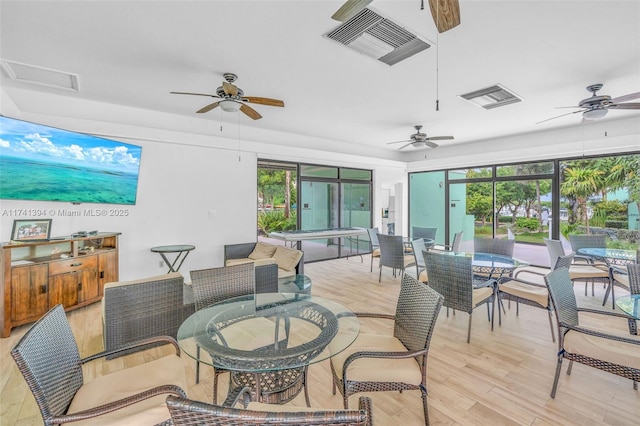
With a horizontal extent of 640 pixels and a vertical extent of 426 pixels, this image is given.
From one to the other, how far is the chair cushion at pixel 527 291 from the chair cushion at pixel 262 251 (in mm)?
3359

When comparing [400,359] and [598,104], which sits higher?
[598,104]

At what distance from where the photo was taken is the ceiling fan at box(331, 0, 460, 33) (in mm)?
1664

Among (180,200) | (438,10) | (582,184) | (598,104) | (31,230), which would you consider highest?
(598,104)

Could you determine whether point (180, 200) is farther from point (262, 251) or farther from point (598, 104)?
point (598, 104)

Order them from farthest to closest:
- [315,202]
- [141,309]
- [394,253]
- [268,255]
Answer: [315,202] < [268,255] < [394,253] < [141,309]

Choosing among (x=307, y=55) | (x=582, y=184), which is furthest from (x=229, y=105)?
(x=582, y=184)

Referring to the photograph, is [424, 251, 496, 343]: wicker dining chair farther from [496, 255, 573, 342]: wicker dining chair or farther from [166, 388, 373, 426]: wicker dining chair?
[166, 388, 373, 426]: wicker dining chair

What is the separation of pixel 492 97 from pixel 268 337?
430cm

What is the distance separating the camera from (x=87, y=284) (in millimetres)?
3875

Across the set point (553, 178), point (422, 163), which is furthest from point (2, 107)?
point (553, 178)

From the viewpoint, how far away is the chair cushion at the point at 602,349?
1.79 m

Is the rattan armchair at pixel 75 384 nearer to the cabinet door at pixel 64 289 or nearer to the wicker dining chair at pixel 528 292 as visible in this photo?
the cabinet door at pixel 64 289

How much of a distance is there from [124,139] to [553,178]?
26.7 ft

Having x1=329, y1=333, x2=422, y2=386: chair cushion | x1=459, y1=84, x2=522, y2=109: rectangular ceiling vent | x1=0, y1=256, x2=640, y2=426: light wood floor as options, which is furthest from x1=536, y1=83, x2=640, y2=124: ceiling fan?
x1=329, y1=333, x2=422, y2=386: chair cushion
